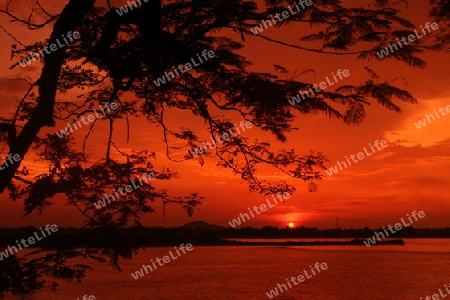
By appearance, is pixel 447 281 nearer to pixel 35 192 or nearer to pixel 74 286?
pixel 74 286

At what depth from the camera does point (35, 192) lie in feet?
19.3

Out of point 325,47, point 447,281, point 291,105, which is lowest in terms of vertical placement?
point 447,281

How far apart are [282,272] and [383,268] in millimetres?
13299

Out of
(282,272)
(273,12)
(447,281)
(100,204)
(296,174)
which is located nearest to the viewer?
(273,12)

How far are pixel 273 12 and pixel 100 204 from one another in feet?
9.68

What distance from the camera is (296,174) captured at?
566cm

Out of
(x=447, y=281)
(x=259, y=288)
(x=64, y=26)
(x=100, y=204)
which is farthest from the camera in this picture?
(x=447, y=281)

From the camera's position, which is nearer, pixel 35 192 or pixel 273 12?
pixel 273 12

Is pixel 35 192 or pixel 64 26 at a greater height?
pixel 64 26

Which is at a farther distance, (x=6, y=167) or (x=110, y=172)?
(x=110, y=172)

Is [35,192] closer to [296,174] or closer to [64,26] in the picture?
[64,26]

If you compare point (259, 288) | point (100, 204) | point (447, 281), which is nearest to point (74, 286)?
point (259, 288)

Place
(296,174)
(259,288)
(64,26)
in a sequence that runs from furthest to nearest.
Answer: (259,288), (296,174), (64,26)

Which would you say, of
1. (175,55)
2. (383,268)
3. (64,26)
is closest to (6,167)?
(64,26)
